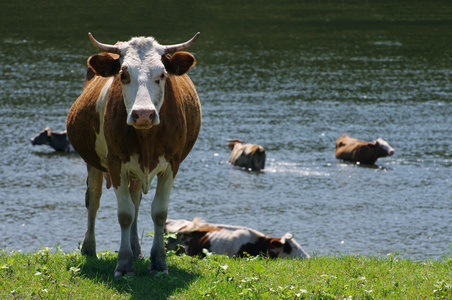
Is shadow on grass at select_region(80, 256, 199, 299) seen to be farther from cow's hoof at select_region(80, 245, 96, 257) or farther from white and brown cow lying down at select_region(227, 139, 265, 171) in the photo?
white and brown cow lying down at select_region(227, 139, 265, 171)

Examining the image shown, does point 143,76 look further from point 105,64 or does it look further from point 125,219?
point 125,219

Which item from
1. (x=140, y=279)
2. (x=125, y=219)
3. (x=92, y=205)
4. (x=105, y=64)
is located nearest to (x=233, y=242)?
(x=92, y=205)

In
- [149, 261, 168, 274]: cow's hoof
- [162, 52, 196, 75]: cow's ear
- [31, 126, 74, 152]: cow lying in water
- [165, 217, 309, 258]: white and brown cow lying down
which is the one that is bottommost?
[31, 126, 74, 152]: cow lying in water

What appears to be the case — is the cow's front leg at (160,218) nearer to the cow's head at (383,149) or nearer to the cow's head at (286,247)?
the cow's head at (286,247)

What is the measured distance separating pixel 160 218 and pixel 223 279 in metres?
0.97

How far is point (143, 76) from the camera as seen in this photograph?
6625 mm

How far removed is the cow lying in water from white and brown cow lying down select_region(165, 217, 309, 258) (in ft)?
27.1

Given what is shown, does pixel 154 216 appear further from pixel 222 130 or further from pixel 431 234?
pixel 222 130

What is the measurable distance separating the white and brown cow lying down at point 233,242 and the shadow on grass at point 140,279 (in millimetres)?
2423

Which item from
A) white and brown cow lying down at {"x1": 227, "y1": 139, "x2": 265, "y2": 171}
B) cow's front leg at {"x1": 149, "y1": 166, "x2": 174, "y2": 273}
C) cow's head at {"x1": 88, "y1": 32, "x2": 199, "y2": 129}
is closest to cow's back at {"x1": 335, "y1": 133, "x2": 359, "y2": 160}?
white and brown cow lying down at {"x1": 227, "y1": 139, "x2": 265, "y2": 171}

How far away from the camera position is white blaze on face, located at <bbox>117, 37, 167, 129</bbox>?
642 cm

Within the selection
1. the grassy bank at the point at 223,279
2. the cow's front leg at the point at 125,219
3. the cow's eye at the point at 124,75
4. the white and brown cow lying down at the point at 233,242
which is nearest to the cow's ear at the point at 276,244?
the white and brown cow lying down at the point at 233,242

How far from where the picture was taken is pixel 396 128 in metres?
19.4

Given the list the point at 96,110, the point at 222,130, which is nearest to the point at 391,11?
the point at 222,130
